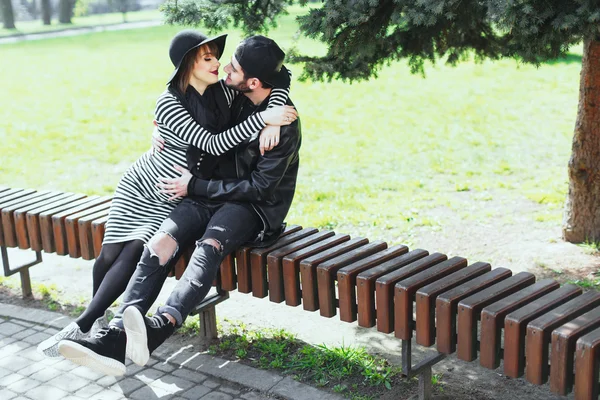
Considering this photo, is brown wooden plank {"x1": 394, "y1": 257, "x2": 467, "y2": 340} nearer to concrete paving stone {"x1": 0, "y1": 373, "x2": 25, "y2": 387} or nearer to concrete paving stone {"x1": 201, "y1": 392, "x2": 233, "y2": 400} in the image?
concrete paving stone {"x1": 201, "y1": 392, "x2": 233, "y2": 400}

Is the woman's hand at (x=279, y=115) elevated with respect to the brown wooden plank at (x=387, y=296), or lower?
elevated

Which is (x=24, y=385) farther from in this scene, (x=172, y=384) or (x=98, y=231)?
(x=98, y=231)

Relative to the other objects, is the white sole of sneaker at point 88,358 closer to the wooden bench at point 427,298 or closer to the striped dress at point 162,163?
the striped dress at point 162,163

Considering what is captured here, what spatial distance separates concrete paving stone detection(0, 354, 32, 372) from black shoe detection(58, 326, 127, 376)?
88 cm

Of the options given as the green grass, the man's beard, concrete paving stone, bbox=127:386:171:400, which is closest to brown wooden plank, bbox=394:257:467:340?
concrete paving stone, bbox=127:386:171:400

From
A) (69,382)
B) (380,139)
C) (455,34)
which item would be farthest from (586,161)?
(380,139)

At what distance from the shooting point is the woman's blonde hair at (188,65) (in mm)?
4352

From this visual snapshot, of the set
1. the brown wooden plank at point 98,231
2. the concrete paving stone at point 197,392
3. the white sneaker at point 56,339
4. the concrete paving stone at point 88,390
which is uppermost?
the brown wooden plank at point 98,231

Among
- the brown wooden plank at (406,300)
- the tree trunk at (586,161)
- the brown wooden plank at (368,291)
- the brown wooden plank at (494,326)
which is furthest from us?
the tree trunk at (586,161)

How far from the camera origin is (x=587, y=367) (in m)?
3.18

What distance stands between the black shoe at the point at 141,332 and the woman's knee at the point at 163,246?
0.42 m

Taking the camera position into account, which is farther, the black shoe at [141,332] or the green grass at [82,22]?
the green grass at [82,22]

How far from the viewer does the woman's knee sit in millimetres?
4064

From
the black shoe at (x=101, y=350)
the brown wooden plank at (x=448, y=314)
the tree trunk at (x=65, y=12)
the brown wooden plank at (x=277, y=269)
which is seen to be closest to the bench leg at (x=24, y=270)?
the black shoe at (x=101, y=350)
